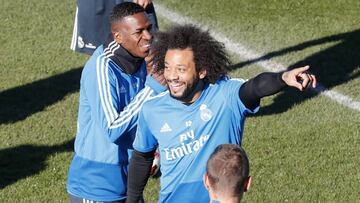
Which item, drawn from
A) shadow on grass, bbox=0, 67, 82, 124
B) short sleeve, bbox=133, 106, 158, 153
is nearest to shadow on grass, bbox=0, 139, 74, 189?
shadow on grass, bbox=0, 67, 82, 124

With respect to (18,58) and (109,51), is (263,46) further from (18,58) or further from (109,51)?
(109,51)

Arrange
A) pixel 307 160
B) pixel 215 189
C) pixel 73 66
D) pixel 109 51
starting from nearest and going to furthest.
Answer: pixel 215 189 → pixel 109 51 → pixel 307 160 → pixel 73 66

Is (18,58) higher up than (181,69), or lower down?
lower down

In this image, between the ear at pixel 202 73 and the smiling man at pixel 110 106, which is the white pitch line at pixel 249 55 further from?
the ear at pixel 202 73

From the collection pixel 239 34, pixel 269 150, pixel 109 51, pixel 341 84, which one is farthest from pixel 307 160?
pixel 239 34

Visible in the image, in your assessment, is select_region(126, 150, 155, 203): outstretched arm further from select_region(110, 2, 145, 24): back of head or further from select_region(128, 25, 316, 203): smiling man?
select_region(110, 2, 145, 24): back of head

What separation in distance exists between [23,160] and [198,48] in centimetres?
462

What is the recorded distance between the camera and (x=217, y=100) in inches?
231

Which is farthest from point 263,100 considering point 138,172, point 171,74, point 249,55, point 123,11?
point 171,74

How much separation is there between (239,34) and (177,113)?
8421mm

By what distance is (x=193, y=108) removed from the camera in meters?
5.85

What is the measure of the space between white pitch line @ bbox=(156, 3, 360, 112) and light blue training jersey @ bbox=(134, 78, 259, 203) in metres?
5.60

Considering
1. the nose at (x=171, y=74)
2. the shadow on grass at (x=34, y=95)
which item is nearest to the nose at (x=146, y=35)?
the nose at (x=171, y=74)

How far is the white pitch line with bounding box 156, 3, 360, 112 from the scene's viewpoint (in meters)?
11.5
